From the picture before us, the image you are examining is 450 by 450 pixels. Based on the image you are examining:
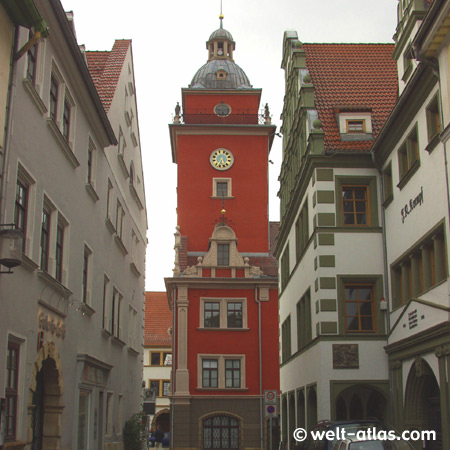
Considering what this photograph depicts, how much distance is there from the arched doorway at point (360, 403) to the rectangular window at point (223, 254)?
2216cm

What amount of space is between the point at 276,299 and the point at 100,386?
67.4 ft

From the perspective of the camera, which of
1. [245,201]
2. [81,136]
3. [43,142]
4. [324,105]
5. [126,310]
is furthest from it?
[245,201]

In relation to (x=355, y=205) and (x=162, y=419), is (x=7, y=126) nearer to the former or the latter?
(x=355, y=205)

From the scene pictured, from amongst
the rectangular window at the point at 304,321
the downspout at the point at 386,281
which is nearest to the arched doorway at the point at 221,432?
the rectangular window at the point at 304,321

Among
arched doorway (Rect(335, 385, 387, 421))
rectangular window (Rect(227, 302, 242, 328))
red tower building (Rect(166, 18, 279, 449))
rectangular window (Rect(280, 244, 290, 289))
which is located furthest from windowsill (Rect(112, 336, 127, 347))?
rectangular window (Rect(227, 302, 242, 328))

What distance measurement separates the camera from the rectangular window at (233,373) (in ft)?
135

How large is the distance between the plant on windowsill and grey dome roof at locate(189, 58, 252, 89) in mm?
26694

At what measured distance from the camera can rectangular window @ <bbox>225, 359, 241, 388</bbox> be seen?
135 ft

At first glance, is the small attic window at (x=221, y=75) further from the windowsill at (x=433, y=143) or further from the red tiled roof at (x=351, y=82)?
the windowsill at (x=433, y=143)

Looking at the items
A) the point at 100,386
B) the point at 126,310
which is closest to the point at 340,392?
the point at 100,386

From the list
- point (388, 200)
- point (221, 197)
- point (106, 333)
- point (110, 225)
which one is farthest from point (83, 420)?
point (221, 197)

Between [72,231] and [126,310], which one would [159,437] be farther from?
[72,231]

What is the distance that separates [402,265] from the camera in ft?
65.6

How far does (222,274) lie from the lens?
141ft
